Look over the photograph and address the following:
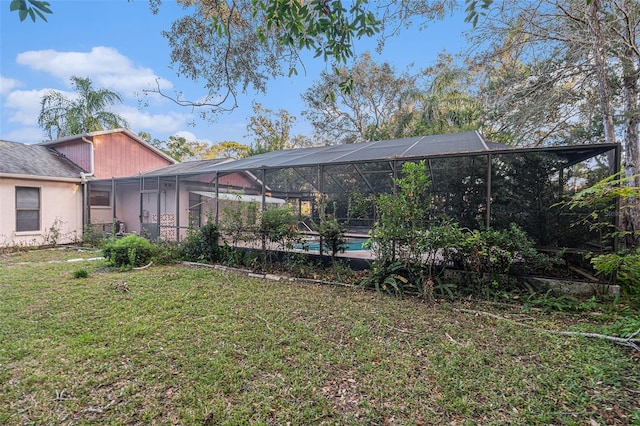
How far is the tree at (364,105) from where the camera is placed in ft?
58.3

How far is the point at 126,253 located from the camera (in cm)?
658

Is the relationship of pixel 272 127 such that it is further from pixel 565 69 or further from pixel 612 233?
pixel 612 233

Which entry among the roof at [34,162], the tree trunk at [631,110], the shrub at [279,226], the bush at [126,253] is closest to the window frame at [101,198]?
the roof at [34,162]

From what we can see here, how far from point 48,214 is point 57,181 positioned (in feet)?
3.78

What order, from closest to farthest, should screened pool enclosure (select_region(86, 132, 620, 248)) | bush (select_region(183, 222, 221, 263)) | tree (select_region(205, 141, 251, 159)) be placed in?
screened pool enclosure (select_region(86, 132, 620, 248)), bush (select_region(183, 222, 221, 263)), tree (select_region(205, 141, 251, 159))

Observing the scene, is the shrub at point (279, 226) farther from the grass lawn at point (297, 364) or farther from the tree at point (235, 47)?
the tree at point (235, 47)

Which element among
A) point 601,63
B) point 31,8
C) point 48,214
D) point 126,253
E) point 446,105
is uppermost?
point 446,105

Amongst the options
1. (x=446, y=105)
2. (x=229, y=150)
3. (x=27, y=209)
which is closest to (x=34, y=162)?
(x=27, y=209)

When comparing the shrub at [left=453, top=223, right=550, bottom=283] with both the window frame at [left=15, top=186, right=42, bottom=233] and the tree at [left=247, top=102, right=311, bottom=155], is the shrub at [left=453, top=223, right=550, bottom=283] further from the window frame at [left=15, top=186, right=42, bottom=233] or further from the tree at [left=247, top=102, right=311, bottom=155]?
the tree at [left=247, top=102, right=311, bottom=155]

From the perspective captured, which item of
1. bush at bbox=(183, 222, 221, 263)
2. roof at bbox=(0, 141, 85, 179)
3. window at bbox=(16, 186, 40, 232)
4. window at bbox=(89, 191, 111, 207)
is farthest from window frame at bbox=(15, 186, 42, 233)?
bush at bbox=(183, 222, 221, 263)

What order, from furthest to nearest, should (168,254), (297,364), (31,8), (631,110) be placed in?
(168,254), (631,110), (297,364), (31,8)

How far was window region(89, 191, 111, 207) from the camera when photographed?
11.4 meters

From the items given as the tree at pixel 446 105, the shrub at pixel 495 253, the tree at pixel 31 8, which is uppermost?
the tree at pixel 446 105

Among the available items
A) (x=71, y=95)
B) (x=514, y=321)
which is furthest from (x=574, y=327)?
(x=71, y=95)
